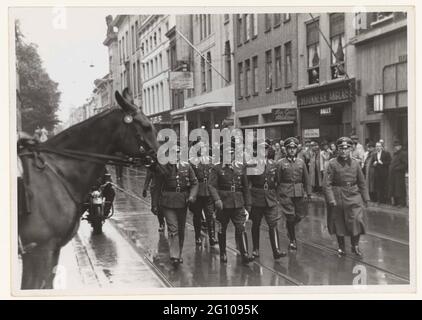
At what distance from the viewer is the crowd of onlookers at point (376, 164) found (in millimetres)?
14820

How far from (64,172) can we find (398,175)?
33.0 feet

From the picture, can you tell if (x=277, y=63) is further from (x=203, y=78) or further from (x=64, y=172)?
(x=64, y=172)

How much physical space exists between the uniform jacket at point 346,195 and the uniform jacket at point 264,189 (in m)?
0.99

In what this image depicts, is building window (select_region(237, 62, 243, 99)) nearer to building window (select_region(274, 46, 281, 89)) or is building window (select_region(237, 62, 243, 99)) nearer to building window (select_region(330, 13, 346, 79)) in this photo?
building window (select_region(274, 46, 281, 89))

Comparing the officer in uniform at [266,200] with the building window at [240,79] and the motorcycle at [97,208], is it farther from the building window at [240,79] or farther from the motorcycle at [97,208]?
the building window at [240,79]

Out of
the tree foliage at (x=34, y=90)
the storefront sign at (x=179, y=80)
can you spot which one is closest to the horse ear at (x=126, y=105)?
the tree foliage at (x=34, y=90)

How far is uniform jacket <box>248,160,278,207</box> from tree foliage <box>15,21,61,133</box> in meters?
3.34

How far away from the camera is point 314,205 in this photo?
1716 cm

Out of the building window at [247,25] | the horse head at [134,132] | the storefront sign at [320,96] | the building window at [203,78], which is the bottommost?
the horse head at [134,132]

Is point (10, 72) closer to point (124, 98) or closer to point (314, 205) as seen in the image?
point (124, 98)
